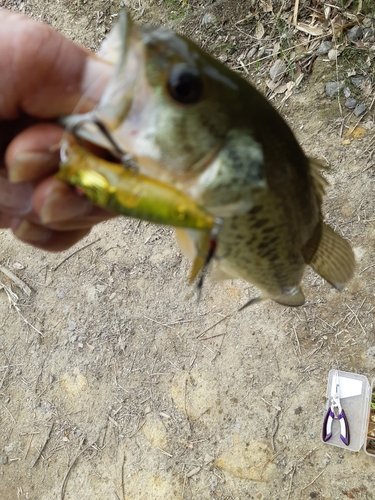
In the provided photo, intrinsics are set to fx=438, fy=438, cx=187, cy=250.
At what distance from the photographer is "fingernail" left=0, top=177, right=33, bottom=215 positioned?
1.45 metres

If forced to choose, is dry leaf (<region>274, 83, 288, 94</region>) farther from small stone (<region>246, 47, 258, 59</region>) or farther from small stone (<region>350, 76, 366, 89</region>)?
small stone (<region>350, 76, 366, 89</region>)

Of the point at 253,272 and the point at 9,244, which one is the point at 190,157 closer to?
the point at 253,272

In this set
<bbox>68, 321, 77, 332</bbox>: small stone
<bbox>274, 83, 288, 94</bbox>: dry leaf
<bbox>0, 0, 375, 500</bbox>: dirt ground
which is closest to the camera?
<bbox>0, 0, 375, 500</bbox>: dirt ground

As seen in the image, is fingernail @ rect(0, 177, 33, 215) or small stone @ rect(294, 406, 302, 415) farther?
small stone @ rect(294, 406, 302, 415)

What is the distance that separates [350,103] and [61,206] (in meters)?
2.22

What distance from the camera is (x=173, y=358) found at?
10.0 ft

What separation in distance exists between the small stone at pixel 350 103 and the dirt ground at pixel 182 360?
4 centimetres

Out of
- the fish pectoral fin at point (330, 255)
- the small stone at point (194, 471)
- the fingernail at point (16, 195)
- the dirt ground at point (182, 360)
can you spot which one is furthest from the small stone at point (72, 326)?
the fish pectoral fin at point (330, 255)

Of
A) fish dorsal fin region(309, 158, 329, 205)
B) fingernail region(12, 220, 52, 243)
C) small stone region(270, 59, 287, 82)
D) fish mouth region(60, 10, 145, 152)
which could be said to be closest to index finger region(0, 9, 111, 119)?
fish mouth region(60, 10, 145, 152)

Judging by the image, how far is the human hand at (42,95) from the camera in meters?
1.29

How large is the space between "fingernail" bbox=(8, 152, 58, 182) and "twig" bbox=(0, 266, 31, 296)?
263 centimetres

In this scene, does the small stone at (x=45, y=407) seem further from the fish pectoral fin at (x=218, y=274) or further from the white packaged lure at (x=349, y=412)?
the fish pectoral fin at (x=218, y=274)

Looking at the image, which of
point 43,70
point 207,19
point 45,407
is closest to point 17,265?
point 45,407

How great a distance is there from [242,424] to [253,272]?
5.69 feet
